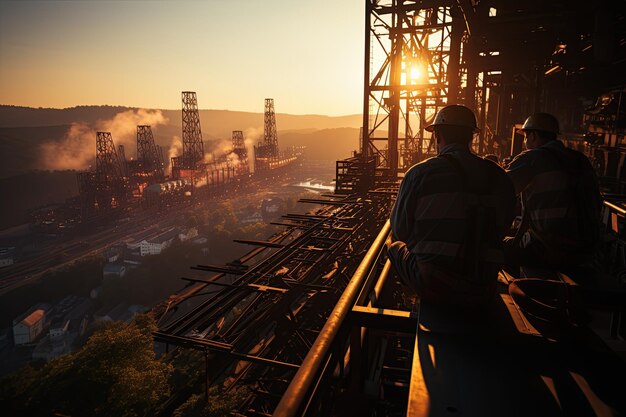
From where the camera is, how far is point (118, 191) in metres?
56.4

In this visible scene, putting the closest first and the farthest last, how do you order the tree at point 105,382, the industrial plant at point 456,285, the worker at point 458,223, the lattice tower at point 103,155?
the industrial plant at point 456,285 → the worker at point 458,223 → the tree at point 105,382 → the lattice tower at point 103,155

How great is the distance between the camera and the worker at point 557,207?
2.90m

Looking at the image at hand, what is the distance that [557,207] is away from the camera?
9.69 ft

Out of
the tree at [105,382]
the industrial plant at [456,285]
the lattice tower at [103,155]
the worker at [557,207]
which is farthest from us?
the lattice tower at [103,155]

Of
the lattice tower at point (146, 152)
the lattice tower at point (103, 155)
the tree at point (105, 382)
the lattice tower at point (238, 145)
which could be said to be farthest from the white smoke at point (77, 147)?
the tree at point (105, 382)

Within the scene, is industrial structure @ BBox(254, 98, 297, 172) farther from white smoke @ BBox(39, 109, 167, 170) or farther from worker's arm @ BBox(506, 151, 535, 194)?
worker's arm @ BBox(506, 151, 535, 194)

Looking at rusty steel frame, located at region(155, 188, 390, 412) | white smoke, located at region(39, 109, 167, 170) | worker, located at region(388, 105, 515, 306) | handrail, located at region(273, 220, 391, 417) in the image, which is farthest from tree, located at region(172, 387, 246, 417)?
white smoke, located at region(39, 109, 167, 170)

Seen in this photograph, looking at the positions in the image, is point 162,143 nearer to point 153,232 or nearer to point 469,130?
point 153,232

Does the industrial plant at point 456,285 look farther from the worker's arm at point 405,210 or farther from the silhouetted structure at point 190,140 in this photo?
the silhouetted structure at point 190,140

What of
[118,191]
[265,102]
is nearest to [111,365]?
[118,191]

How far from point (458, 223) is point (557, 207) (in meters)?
1.43

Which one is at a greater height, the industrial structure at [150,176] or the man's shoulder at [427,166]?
the man's shoulder at [427,166]

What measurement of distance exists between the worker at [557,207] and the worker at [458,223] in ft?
3.33

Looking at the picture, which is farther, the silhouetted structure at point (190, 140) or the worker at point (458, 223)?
the silhouetted structure at point (190, 140)
